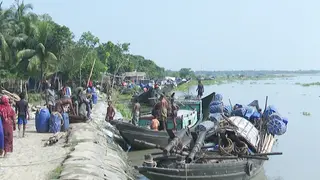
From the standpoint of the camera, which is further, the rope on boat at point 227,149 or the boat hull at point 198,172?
the rope on boat at point 227,149

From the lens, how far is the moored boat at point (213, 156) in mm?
12375

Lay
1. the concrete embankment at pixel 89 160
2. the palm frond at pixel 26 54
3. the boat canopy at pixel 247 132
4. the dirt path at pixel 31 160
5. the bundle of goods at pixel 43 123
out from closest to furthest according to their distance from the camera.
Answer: the concrete embankment at pixel 89 160 < the dirt path at pixel 31 160 < the boat canopy at pixel 247 132 < the bundle of goods at pixel 43 123 < the palm frond at pixel 26 54

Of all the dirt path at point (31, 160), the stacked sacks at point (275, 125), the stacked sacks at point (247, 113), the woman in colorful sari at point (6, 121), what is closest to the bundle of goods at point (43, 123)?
the dirt path at point (31, 160)

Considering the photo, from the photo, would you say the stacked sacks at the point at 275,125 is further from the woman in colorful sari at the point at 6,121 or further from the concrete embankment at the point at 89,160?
the woman in colorful sari at the point at 6,121

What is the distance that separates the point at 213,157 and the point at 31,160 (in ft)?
16.1

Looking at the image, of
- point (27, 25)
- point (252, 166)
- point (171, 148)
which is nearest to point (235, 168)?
point (252, 166)

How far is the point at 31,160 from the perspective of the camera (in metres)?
12.4

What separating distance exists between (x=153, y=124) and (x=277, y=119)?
5.37 meters

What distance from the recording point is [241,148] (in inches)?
563

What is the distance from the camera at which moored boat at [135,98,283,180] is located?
1238 cm

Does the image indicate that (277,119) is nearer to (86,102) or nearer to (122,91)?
(86,102)

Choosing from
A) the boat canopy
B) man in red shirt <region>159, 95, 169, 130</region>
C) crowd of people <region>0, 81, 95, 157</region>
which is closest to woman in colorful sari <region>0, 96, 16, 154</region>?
crowd of people <region>0, 81, 95, 157</region>

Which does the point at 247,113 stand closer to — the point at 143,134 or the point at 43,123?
the point at 143,134

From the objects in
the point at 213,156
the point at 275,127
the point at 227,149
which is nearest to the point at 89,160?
the point at 213,156
